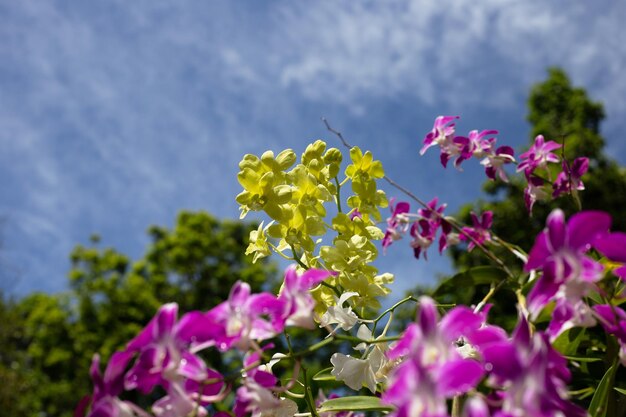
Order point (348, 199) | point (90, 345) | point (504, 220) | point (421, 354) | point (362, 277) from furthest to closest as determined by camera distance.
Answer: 1. point (90, 345)
2. point (504, 220)
3. point (348, 199)
4. point (362, 277)
5. point (421, 354)

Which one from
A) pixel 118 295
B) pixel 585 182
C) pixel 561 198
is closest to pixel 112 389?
pixel 561 198

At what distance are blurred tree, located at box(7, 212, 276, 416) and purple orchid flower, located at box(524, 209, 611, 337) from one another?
10.9 metres

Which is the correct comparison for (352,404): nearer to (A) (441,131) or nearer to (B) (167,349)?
(B) (167,349)

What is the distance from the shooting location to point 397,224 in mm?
1431

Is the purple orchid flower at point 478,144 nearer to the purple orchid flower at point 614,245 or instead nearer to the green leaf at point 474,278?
the green leaf at point 474,278

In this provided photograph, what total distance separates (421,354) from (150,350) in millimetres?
194

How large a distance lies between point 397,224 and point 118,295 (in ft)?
36.7

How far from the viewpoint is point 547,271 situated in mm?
399

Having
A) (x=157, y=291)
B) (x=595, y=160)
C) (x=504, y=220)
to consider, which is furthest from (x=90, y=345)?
(x=595, y=160)

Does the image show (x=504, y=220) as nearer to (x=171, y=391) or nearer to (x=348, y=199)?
(x=348, y=199)

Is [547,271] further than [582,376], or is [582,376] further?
[582,376]

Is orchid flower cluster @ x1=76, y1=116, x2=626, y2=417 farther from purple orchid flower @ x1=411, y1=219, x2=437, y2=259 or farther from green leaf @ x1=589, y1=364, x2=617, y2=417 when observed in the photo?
purple orchid flower @ x1=411, y1=219, x2=437, y2=259

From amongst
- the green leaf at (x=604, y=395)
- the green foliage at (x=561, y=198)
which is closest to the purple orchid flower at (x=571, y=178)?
the green leaf at (x=604, y=395)

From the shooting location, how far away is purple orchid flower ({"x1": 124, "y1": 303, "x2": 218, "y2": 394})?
0.41m
